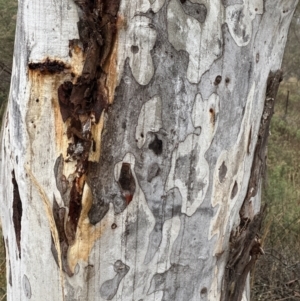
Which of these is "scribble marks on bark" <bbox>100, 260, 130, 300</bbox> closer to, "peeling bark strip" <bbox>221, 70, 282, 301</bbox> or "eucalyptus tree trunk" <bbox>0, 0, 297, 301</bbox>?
"eucalyptus tree trunk" <bbox>0, 0, 297, 301</bbox>

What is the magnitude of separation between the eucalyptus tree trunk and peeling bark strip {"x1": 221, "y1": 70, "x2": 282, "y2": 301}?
0.01 meters

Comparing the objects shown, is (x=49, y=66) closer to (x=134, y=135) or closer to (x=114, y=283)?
(x=134, y=135)

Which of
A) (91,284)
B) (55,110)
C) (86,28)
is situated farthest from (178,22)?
(91,284)

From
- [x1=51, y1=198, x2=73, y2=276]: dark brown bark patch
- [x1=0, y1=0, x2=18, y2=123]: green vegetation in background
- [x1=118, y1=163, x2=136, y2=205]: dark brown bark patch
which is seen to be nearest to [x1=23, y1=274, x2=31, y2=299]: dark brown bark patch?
[x1=51, y1=198, x2=73, y2=276]: dark brown bark patch

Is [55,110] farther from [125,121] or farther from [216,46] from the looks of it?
[216,46]

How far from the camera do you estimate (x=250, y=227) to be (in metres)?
1.40

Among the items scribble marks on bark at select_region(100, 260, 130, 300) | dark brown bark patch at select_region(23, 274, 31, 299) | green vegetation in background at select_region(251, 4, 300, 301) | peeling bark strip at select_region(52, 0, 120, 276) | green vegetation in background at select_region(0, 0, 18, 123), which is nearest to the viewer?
peeling bark strip at select_region(52, 0, 120, 276)

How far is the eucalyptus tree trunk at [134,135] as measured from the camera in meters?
1.15

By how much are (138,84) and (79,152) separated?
20 centimetres

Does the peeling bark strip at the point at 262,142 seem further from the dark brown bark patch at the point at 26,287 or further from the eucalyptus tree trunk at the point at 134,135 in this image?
the dark brown bark patch at the point at 26,287

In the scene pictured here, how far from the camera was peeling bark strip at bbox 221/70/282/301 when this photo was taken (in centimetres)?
134

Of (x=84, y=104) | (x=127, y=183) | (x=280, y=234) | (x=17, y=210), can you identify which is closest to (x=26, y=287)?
(x=17, y=210)

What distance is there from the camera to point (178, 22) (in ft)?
3.74

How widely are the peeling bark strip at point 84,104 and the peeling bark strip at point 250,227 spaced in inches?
13.5
